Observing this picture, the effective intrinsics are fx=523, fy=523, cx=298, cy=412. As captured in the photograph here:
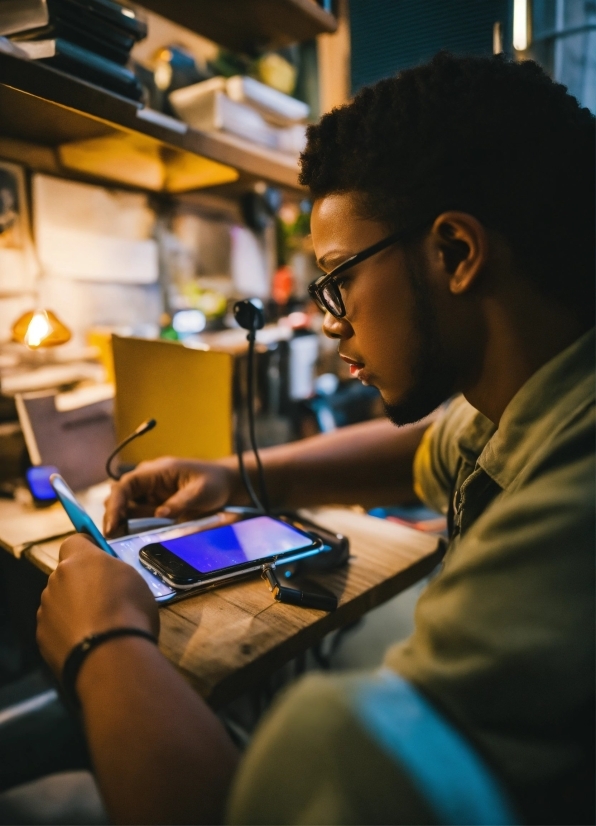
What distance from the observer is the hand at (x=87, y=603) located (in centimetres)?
64

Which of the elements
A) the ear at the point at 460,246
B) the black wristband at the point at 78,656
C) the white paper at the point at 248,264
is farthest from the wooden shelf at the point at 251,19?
the black wristband at the point at 78,656

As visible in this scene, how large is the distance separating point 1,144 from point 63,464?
892 mm

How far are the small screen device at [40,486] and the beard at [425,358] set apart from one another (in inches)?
33.6

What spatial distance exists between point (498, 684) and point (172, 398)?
1.10 meters

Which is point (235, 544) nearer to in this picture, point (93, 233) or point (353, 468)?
point (353, 468)

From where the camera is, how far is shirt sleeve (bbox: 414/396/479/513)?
114 centimetres

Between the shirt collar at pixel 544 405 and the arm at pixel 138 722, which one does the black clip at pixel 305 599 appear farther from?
the shirt collar at pixel 544 405

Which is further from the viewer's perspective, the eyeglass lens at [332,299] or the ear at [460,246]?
the eyeglass lens at [332,299]

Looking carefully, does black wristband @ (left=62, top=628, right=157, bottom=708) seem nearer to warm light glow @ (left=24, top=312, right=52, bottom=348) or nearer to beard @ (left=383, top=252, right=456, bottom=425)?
beard @ (left=383, top=252, right=456, bottom=425)

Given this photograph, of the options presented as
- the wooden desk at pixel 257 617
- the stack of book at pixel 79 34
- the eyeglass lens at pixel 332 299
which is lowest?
the wooden desk at pixel 257 617

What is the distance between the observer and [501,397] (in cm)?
77

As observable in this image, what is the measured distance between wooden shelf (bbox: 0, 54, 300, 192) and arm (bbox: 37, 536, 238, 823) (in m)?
0.97

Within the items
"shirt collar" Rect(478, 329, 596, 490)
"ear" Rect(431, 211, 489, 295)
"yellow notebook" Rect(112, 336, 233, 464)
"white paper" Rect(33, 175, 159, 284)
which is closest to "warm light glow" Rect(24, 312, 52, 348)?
"yellow notebook" Rect(112, 336, 233, 464)

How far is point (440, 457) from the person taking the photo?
1175mm
